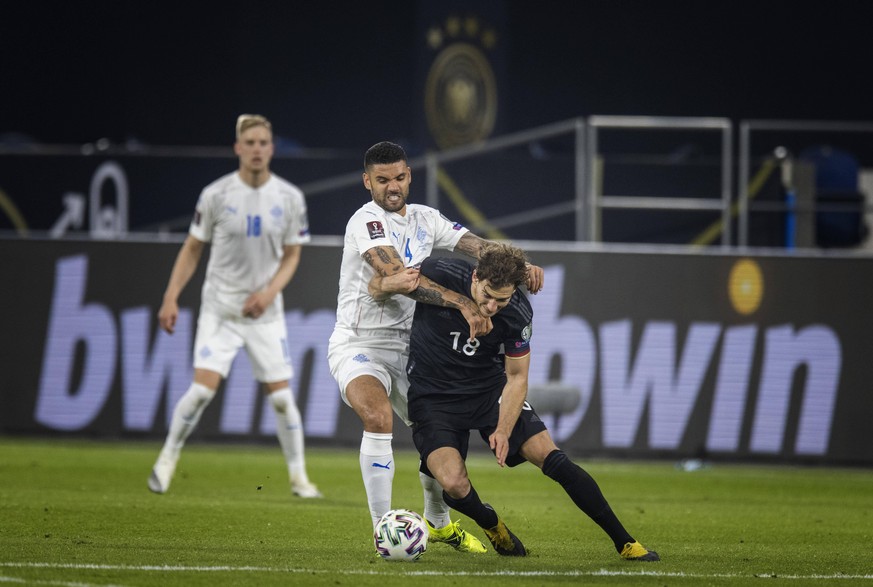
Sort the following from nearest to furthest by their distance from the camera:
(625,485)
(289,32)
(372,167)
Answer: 1. (372,167)
2. (625,485)
3. (289,32)

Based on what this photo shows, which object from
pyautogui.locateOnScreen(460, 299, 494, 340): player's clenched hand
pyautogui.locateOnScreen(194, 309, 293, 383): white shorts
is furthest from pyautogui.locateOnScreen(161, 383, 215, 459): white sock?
pyautogui.locateOnScreen(460, 299, 494, 340): player's clenched hand

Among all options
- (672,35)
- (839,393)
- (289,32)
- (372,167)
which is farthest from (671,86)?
(372,167)

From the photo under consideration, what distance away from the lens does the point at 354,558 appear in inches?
294

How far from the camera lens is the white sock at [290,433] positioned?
34.5 feet

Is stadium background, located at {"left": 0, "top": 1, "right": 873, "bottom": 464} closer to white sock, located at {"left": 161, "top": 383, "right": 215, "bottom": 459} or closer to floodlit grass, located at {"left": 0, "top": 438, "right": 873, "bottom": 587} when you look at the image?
floodlit grass, located at {"left": 0, "top": 438, "right": 873, "bottom": 587}

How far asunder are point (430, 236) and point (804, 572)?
2.56 meters

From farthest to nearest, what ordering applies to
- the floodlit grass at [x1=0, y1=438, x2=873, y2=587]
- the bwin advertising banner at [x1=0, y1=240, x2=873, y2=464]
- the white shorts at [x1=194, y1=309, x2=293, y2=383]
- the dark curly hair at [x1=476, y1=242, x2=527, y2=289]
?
the bwin advertising banner at [x1=0, y1=240, x2=873, y2=464]
the white shorts at [x1=194, y1=309, x2=293, y2=383]
the dark curly hair at [x1=476, y1=242, x2=527, y2=289]
the floodlit grass at [x1=0, y1=438, x2=873, y2=587]

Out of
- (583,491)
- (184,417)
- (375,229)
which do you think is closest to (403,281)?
(375,229)

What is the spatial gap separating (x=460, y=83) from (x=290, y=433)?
1062 centimetres

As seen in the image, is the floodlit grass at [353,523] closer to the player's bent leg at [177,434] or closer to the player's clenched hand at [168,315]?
the player's bent leg at [177,434]

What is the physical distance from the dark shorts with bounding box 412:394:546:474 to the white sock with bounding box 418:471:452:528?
7.7 inches

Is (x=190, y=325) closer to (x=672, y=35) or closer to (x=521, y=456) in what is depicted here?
(x=521, y=456)

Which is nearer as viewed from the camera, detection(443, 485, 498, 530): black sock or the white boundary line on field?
the white boundary line on field

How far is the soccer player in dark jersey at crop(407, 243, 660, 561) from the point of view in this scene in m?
7.26
